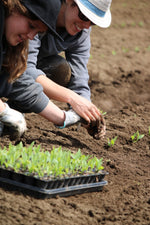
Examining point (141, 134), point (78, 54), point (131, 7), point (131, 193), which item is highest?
point (78, 54)

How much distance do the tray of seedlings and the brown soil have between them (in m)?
0.07

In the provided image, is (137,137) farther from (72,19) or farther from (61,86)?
(72,19)

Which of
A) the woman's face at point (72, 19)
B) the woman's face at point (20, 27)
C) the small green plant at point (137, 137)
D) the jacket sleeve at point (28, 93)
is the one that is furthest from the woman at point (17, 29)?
the small green plant at point (137, 137)

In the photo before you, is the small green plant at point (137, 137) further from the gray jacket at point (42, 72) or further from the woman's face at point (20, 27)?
the woman's face at point (20, 27)

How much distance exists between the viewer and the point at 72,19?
11.9 ft

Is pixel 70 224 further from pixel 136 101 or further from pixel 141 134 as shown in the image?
pixel 136 101

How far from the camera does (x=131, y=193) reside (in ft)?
10.5

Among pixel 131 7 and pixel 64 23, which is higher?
pixel 64 23

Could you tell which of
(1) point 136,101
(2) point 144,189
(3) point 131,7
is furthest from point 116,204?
(3) point 131,7

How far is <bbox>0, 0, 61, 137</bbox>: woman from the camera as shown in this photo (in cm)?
266

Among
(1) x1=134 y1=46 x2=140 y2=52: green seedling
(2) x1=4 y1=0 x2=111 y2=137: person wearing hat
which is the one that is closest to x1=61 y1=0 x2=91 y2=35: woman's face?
(2) x1=4 y1=0 x2=111 y2=137: person wearing hat

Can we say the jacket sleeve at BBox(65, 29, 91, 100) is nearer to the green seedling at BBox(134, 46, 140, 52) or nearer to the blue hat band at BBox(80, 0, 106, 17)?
the blue hat band at BBox(80, 0, 106, 17)

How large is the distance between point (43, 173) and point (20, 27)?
1.05 m

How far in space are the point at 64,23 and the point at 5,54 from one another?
95 centimetres
